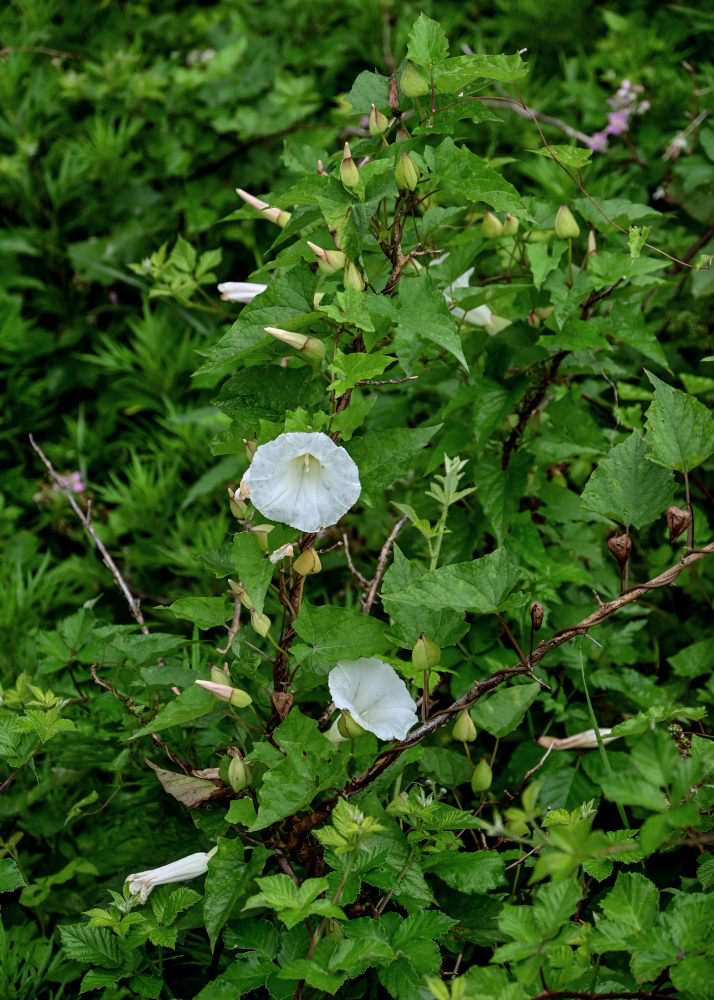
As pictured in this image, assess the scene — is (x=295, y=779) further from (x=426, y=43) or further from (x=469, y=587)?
(x=426, y=43)

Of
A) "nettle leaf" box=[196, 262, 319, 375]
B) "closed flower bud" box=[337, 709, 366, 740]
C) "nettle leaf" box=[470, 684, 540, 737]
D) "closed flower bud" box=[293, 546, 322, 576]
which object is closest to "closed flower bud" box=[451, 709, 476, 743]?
"nettle leaf" box=[470, 684, 540, 737]

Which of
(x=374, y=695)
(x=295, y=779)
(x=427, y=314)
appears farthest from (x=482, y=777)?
(x=427, y=314)

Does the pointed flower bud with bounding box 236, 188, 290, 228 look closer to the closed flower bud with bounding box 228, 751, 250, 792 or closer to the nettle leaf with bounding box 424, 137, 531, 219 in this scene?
the nettle leaf with bounding box 424, 137, 531, 219

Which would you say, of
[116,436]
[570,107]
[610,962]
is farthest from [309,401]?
[570,107]

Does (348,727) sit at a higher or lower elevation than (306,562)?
lower

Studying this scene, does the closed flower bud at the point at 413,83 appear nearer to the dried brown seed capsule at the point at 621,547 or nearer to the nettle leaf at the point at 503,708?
the dried brown seed capsule at the point at 621,547

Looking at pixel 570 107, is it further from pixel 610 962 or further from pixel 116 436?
pixel 610 962
